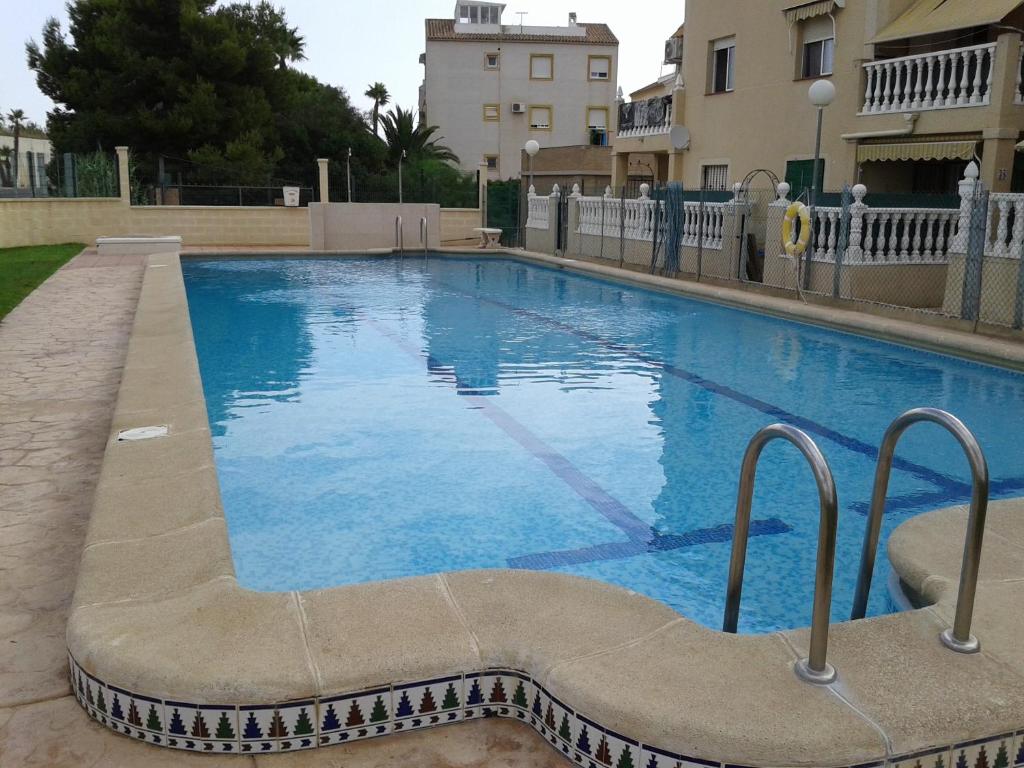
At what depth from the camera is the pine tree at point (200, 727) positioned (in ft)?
8.66

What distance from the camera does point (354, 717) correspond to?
2705 mm

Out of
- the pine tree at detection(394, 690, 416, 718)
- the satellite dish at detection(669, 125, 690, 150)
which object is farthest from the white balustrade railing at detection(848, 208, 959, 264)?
the pine tree at detection(394, 690, 416, 718)

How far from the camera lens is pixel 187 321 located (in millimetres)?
9180

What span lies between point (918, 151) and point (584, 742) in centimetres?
1647

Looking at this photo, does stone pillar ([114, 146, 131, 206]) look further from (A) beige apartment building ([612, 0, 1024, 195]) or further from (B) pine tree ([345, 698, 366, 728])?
(B) pine tree ([345, 698, 366, 728])

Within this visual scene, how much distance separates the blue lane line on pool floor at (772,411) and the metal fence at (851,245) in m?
3.62

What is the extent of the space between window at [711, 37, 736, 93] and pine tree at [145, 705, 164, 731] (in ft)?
73.2

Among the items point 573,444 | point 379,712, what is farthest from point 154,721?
point 573,444

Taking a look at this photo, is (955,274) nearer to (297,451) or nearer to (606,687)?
(297,451)

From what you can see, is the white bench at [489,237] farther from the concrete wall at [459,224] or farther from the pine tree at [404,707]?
the pine tree at [404,707]

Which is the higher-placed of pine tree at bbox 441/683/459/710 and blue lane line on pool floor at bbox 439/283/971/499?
pine tree at bbox 441/683/459/710

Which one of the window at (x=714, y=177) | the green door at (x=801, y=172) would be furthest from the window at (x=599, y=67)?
the green door at (x=801, y=172)

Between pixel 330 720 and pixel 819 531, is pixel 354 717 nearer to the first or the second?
pixel 330 720

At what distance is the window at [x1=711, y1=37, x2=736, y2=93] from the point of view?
74.0ft
